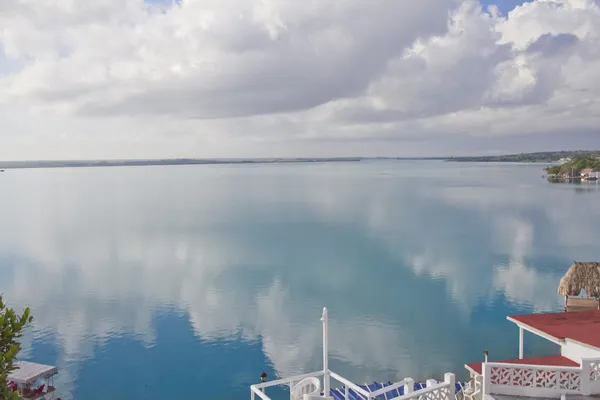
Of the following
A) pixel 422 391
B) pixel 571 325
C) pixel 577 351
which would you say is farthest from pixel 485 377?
pixel 571 325

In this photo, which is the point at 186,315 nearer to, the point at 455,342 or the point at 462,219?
the point at 455,342

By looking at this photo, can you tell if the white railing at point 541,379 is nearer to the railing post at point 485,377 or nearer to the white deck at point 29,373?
the railing post at point 485,377

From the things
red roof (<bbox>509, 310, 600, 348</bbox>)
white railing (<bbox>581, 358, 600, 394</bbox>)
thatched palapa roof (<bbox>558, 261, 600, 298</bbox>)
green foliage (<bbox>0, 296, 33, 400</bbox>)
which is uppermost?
green foliage (<bbox>0, 296, 33, 400</bbox>)

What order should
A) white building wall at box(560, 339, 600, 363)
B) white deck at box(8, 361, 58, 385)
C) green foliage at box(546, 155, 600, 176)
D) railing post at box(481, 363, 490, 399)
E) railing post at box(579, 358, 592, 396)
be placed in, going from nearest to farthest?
1. railing post at box(579, 358, 592, 396)
2. railing post at box(481, 363, 490, 399)
3. white building wall at box(560, 339, 600, 363)
4. white deck at box(8, 361, 58, 385)
5. green foliage at box(546, 155, 600, 176)

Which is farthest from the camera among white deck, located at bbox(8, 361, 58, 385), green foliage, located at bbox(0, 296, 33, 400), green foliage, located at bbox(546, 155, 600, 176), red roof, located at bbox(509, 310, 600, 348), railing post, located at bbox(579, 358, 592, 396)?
green foliage, located at bbox(546, 155, 600, 176)

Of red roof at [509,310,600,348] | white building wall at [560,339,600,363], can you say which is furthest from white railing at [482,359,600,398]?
red roof at [509,310,600,348]

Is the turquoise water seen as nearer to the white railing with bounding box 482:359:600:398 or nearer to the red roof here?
the red roof

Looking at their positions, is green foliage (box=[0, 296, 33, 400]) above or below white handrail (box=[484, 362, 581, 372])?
above

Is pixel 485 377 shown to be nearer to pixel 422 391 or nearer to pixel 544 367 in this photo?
pixel 544 367
